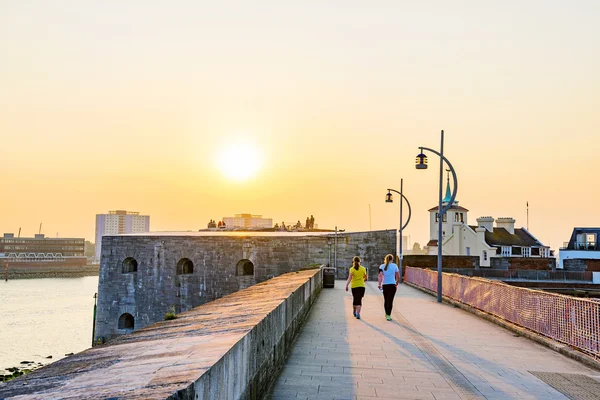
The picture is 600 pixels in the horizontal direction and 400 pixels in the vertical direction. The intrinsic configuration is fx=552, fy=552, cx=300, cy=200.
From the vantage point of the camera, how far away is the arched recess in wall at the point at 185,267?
39406mm

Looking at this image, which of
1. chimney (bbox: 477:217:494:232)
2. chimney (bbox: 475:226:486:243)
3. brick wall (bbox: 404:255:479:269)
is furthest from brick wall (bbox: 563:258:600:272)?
chimney (bbox: 477:217:494:232)

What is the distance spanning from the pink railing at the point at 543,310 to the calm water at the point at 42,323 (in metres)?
36.3

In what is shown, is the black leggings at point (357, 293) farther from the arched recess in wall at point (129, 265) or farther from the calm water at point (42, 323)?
the calm water at point (42, 323)

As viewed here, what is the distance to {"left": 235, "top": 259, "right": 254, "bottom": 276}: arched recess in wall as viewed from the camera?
126 ft

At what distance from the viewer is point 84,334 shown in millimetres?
59469

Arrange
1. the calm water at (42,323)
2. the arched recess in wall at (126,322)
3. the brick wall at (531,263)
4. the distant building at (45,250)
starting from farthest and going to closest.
→ the distant building at (45,250) < the calm water at (42,323) < the brick wall at (531,263) < the arched recess in wall at (126,322)

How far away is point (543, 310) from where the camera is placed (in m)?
10.9

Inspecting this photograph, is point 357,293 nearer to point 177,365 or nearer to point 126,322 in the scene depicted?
point 177,365

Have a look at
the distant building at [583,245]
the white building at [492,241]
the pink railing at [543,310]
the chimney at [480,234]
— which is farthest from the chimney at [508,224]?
the pink railing at [543,310]

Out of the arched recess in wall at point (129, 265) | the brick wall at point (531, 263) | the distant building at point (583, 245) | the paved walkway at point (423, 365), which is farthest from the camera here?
the distant building at point (583, 245)

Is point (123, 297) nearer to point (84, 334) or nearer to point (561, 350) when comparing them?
point (84, 334)

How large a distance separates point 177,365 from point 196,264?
35.8 meters

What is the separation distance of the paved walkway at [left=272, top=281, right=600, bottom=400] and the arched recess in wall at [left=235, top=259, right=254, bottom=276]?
25409mm

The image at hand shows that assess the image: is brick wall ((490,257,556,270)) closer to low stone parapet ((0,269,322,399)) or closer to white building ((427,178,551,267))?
white building ((427,178,551,267))
